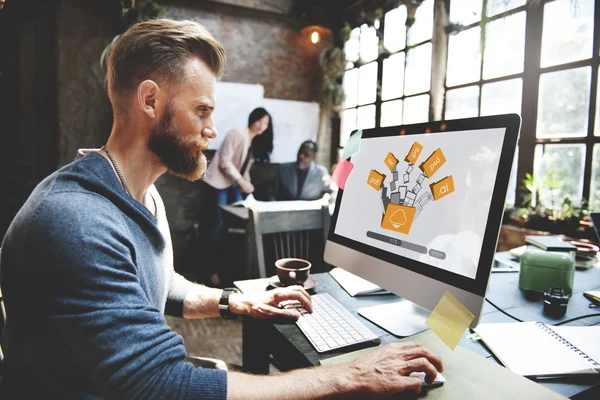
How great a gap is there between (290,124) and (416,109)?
1.73m

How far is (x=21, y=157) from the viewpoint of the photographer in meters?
3.66

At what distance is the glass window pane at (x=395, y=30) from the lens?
3.76m

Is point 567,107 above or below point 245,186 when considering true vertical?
above

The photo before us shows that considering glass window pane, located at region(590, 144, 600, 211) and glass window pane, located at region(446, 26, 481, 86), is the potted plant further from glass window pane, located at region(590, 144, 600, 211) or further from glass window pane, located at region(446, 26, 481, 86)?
glass window pane, located at region(446, 26, 481, 86)

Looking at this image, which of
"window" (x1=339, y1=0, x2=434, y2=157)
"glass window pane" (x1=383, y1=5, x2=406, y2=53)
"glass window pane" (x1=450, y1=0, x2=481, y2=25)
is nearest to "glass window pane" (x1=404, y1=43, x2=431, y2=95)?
"window" (x1=339, y1=0, x2=434, y2=157)

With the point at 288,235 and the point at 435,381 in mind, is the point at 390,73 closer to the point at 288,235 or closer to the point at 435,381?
the point at 288,235

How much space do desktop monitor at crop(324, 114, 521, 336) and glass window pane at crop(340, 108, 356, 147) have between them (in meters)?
3.56

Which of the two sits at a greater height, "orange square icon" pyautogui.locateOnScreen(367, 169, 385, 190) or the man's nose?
the man's nose

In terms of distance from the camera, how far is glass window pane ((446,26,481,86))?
294 cm

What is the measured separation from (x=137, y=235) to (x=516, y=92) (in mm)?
2807

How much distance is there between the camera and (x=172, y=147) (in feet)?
3.10

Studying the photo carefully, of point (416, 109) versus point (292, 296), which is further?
point (416, 109)

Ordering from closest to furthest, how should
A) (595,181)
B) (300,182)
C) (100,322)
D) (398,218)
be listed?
(100,322) < (398,218) < (595,181) < (300,182)

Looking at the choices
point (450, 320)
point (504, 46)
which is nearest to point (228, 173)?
point (504, 46)
